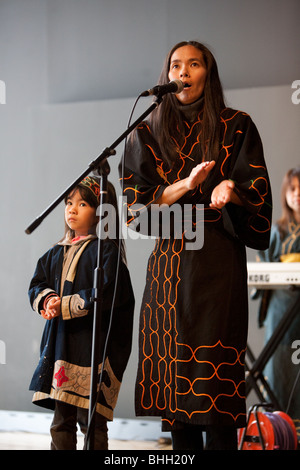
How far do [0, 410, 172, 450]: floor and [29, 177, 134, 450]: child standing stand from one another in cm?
111

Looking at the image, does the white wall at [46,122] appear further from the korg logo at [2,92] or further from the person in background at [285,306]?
the person in background at [285,306]

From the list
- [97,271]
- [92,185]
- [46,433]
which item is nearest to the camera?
[97,271]

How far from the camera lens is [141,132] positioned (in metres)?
1.93

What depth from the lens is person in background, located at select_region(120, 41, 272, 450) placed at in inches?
67.2

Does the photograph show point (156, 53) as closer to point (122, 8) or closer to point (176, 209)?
point (122, 8)

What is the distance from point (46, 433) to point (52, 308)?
1924 millimetres

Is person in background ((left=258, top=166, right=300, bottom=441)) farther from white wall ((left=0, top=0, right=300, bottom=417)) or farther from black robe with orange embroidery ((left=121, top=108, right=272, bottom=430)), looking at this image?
black robe with orange embroidery ((left=121, top=108, right=272, bottom=430))

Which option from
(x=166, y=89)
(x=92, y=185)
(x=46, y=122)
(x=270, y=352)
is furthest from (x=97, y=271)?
(x=46, y=122)

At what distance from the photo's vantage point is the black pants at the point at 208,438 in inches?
67.1

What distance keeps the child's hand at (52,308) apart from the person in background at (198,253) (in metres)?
0.39

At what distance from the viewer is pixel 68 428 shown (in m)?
2.13

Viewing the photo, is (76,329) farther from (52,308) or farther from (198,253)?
(198,253)

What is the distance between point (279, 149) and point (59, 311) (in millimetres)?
2141
